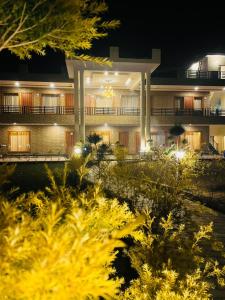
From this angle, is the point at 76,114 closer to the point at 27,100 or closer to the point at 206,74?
the point at 27,100

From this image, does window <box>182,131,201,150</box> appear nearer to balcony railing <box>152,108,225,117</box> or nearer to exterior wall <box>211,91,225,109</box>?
balcony railing <box>152,108,225,117</box>

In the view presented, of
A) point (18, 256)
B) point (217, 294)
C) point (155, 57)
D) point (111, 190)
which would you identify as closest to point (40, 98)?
point (155, 57)

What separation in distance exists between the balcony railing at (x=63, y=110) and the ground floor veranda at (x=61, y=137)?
1303 mm

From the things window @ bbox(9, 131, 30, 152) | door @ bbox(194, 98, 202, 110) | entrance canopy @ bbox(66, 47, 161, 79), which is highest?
entrance canopy @ bbox(66, 47, 161, 79)

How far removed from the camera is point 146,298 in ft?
11.6

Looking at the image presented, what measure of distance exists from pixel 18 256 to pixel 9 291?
211mm

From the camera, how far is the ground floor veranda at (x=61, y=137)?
2719cm

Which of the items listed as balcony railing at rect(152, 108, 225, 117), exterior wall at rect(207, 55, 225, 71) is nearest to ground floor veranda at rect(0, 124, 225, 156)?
balcony railing at rect(152, 108, 225, 117)

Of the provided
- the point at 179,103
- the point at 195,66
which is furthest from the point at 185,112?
the point at 195,66

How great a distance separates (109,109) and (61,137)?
510cm

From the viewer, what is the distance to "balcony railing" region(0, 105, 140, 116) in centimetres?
2733

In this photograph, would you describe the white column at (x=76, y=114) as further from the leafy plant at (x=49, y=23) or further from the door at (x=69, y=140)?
the leafy plant at (x=49, y=23)

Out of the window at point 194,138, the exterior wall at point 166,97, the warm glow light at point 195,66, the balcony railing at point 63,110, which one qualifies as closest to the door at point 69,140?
the balcony railing at point 63,110

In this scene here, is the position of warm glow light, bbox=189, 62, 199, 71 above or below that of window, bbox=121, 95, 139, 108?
above
